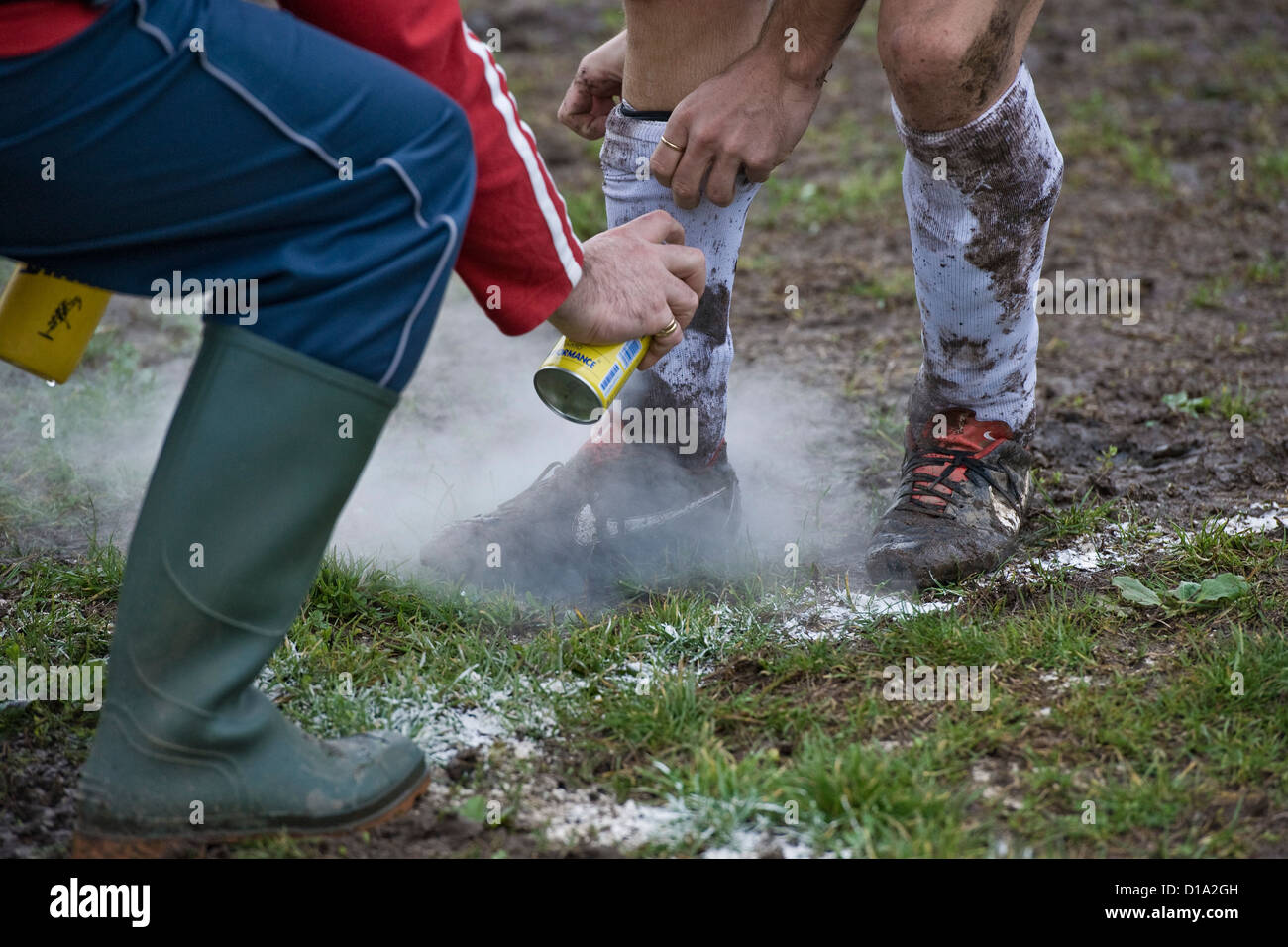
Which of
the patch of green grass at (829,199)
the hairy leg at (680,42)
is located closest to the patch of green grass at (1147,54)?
the patch of green grass at (829,199)

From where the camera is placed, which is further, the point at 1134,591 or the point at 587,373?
the point at 1134,591

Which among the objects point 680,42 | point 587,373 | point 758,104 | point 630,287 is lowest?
point 587,373

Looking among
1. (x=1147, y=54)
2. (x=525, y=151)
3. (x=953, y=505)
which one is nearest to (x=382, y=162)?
(x=525, y=151)

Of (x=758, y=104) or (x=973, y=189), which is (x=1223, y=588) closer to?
(x=973, y=189)

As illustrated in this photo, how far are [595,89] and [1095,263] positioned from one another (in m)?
2.16

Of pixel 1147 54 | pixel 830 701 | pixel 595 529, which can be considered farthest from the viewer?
pixel 1147 54

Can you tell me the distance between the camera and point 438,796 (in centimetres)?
167

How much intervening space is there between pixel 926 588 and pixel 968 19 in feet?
3.27

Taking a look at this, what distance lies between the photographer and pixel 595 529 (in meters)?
2.35

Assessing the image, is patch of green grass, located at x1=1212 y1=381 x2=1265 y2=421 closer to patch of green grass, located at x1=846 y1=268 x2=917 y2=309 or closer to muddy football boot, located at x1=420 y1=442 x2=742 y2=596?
patch of green grass, located at x1=846 y1=268 x2=917 y2=309

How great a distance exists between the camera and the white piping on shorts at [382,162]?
1.31 meters

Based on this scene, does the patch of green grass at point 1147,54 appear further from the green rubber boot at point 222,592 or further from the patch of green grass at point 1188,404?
the green rubber boot at point 222,592

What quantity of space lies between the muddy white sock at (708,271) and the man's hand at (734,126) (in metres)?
0.10

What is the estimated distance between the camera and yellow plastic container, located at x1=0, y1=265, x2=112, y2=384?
1.70m
